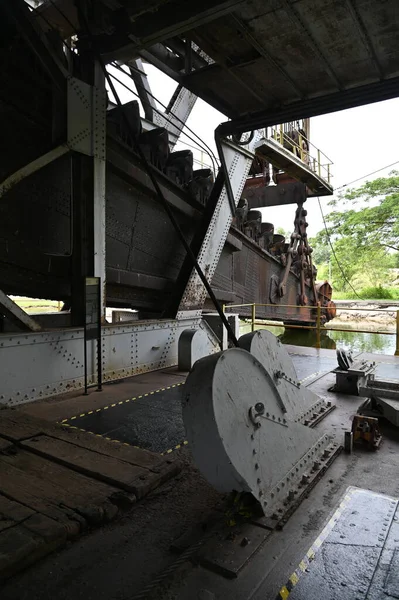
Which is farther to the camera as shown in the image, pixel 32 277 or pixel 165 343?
pixel 165 343

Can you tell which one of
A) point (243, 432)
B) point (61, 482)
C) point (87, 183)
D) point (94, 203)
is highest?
point (87, 183)

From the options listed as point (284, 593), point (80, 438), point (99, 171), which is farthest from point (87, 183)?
point (284, 593)

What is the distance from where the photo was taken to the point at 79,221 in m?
5.43

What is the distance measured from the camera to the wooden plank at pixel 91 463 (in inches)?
107

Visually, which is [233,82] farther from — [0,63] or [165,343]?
[165,343]

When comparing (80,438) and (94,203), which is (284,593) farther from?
(94,203)

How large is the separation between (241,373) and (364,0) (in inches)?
187

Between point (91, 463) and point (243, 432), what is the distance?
52.6 inches

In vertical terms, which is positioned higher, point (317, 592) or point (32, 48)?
point (32, 48)

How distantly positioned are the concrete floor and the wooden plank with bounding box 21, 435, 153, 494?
18 cm

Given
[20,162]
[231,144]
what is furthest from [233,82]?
[20,162]

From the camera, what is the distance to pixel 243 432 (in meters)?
2.30

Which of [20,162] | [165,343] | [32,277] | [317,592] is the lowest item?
[317,592]

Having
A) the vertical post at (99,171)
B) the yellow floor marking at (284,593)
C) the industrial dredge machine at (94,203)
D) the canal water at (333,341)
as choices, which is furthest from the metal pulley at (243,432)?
the canal water at (333,341)
